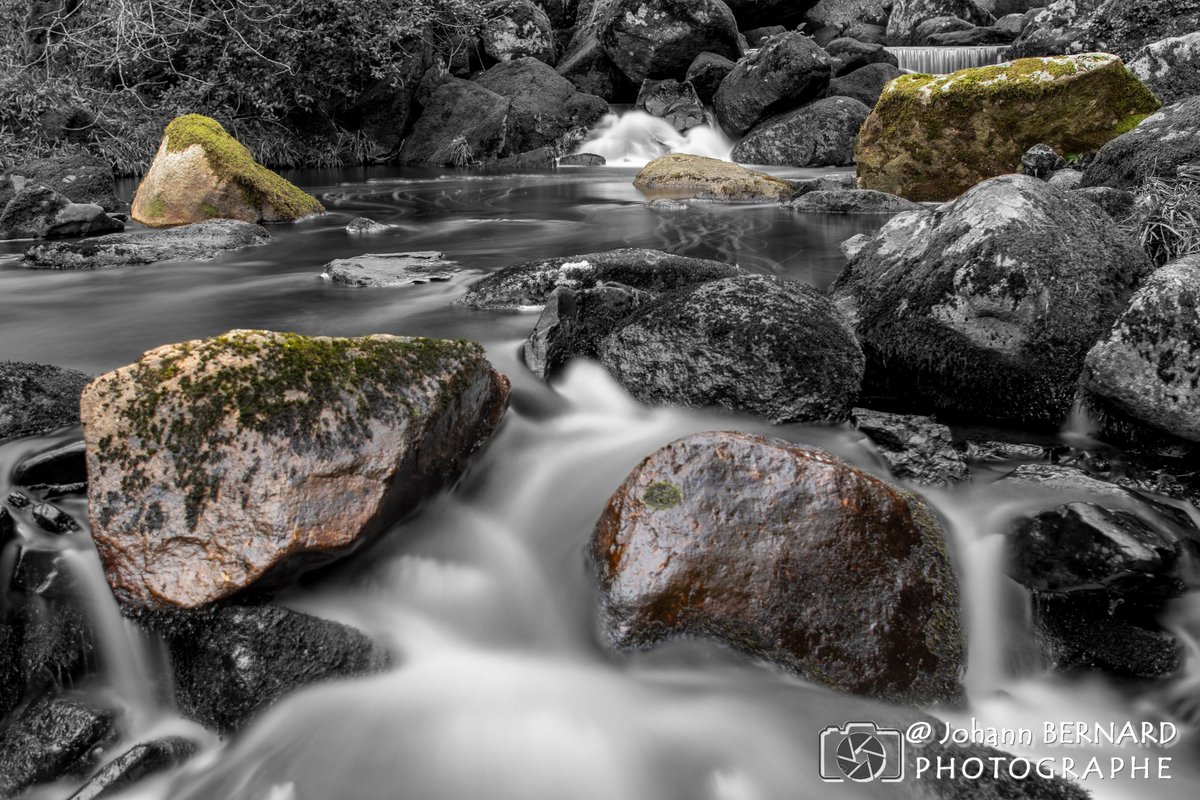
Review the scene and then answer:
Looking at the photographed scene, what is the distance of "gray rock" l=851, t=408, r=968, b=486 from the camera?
388 centimetres

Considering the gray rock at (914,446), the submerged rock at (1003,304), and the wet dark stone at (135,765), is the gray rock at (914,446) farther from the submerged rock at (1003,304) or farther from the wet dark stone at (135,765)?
the wet dark stone at (135,765)

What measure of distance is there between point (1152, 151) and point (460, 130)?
15755 millimetres

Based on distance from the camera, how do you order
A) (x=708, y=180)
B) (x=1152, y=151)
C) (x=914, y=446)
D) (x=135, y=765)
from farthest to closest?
(x=708, y=180) < (x=1152, y=151) < (x=914, y=446) < (x=135, y=765)

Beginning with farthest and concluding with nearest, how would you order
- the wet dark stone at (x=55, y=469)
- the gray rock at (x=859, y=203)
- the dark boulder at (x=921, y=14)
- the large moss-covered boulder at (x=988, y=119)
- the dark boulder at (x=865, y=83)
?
the dark boulder at (x=921, y=14)
the dark boulder at (x=865, y=83)
the gray rock at (x=859, y=203)
the large moss-covered boulder at (x=988, y=119)
the wet dark stone at (x=55, y=469)

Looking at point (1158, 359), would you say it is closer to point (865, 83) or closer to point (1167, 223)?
point (1167, 223)

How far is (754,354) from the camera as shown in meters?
4.37

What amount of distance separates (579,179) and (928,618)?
1462 centimetres

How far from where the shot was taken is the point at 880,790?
2.59 metres

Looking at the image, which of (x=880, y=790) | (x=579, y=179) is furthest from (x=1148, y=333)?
(x=579, y=179)

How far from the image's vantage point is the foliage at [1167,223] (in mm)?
5492

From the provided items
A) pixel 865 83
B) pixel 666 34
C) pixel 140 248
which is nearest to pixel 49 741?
pixel 140 248

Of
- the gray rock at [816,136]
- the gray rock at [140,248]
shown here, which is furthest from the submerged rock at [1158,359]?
the gray rock at [816,136]

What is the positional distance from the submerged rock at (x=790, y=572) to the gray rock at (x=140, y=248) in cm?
744

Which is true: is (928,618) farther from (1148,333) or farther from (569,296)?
(569,296)
